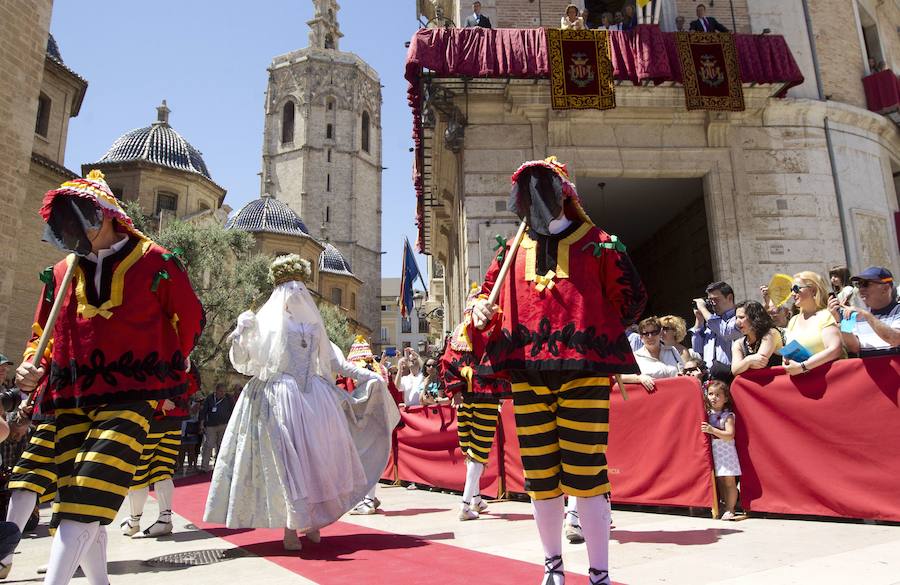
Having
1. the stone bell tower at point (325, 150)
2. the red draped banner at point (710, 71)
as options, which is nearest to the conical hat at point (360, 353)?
the red draped banner at point (710, 71)

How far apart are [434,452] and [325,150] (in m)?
61.2

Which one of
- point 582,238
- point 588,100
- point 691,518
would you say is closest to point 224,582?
point 582,238

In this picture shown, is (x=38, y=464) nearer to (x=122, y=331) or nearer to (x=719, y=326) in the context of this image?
(x=122, y=331)

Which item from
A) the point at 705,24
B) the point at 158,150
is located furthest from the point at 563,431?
the point at 158,150

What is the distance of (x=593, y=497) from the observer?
119 inches

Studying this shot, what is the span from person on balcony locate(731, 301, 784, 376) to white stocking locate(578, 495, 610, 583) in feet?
10.6

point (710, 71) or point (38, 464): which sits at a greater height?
point (710, 71)

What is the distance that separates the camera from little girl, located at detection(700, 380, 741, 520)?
18.1ft

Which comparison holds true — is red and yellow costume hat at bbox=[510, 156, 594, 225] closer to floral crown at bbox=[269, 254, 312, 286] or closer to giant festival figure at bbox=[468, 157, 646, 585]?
giant festival figure at bbox=[468, 157, 646, 585]

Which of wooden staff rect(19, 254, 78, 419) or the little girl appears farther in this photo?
the little girl

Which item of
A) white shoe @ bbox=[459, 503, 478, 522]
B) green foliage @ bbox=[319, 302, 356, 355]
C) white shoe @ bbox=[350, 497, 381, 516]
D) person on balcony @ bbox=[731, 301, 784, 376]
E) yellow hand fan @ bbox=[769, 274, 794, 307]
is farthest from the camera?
green foliage @ bbox=[319, 302, 356, 355]

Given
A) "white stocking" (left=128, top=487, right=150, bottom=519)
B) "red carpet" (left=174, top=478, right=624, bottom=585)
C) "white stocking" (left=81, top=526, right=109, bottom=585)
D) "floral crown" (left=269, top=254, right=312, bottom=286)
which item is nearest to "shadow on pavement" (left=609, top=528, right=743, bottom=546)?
"red carpet" (left=174, top=478, right=624, bottom=585)

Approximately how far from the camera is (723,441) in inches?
221

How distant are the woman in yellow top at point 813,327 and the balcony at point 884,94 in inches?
484
